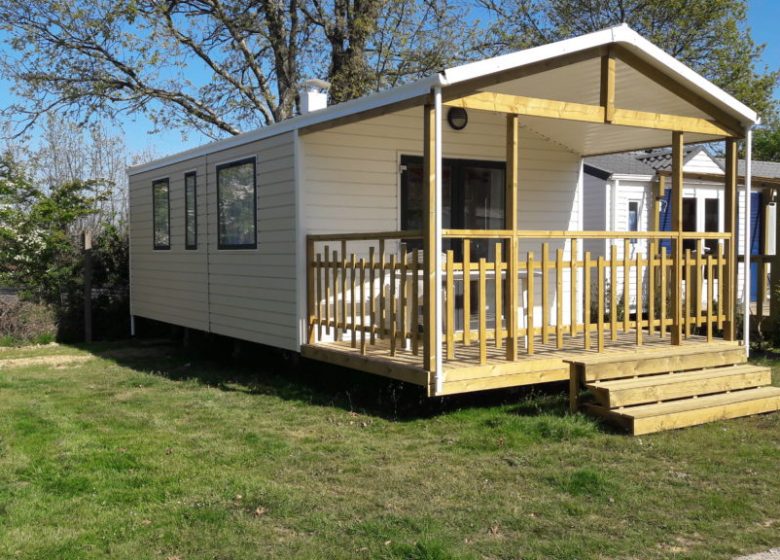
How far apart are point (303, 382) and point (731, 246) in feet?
15.6

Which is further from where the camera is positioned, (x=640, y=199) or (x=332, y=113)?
(x=640, y=199)

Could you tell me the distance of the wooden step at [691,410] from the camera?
19.0 ft

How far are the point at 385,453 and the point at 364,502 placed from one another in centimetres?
104

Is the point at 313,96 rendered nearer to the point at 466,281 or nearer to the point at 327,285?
the point at 327,285

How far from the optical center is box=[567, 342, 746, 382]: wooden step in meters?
6.31

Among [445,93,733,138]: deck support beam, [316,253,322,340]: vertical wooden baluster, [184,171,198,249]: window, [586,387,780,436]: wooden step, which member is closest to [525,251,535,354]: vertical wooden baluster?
[586,387,780,436]: wooden step

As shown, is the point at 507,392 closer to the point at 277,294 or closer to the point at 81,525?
the point at 277,294

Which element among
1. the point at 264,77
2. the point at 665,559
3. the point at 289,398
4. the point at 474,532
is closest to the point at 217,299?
the point at 289,398

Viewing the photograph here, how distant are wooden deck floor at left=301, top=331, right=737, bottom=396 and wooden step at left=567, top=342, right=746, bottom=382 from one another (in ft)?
0.43

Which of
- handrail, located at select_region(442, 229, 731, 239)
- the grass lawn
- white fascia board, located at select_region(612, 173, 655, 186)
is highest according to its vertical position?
white fascia board, located at select_region(612, 173, 655, 186)

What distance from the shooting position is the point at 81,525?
399 centimetres

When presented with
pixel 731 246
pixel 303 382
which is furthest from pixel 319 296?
pixel 731 246

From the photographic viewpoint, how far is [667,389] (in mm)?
6254

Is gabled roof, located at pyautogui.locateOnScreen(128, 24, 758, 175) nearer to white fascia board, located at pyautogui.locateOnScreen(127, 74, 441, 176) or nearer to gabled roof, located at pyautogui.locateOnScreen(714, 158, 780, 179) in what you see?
white fascia board, located at pyautogui.locateOnScreen(127, 74, 441, 176)
